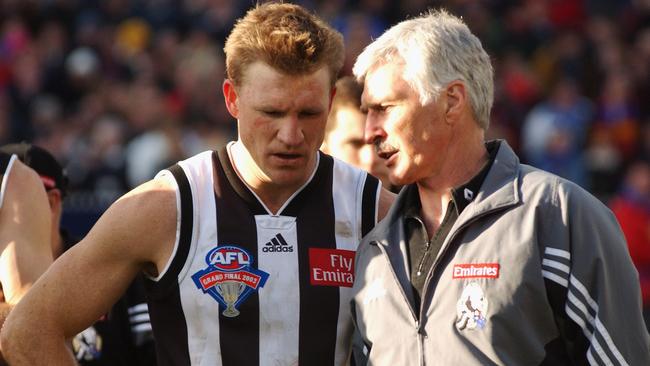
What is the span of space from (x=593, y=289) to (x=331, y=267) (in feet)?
3.49

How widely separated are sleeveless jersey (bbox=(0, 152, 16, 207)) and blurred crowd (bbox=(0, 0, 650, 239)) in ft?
20.5

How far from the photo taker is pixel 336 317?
177 inches

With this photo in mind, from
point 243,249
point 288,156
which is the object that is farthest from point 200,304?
point 288,156

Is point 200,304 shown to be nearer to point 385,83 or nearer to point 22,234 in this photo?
point 385,83

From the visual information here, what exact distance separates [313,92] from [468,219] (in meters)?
0.74

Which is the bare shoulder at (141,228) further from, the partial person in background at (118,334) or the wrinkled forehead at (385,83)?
the partial person in background at (118,334)

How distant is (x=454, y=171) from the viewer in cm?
426

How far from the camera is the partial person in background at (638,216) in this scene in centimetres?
1121

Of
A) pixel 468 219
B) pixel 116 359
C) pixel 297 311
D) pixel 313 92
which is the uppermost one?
pixel 313 92

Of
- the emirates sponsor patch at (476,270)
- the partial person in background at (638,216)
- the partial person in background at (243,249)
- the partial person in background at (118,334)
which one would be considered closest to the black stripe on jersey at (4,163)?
the partial person in background at (118,334)

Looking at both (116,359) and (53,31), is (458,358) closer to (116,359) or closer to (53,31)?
(116,359)

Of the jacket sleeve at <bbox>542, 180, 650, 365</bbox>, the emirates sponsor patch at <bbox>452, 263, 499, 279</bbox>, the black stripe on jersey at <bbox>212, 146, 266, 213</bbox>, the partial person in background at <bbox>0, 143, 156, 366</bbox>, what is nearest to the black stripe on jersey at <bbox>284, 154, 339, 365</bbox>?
the black stripe on jersey at <bbox>212, 146, 266, 213</bbox>

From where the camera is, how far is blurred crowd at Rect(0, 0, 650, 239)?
1288cm

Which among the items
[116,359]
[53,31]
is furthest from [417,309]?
[53,31]
